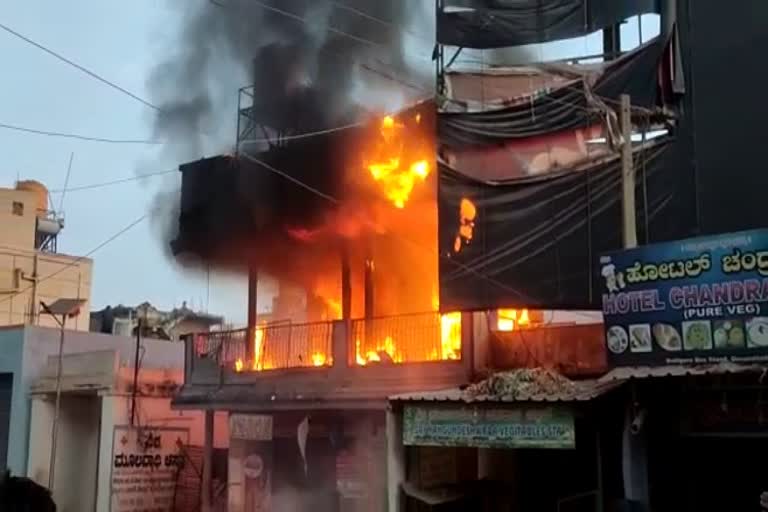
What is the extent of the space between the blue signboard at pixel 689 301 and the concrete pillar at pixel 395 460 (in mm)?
3461

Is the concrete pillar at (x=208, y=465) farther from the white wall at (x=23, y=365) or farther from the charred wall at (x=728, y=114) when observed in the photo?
the charred wall at (x=728, y=114)

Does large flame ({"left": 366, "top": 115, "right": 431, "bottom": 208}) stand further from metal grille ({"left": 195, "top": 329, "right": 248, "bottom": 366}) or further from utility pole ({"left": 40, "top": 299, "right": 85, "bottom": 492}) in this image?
utility pole ({"left": 40, "top": 299, "right": 85, "bottom": 492})

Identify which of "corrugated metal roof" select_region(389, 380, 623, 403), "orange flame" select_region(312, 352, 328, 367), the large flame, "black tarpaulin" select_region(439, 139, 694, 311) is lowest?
"corrugated metal roof" select_region(389, 380, 623, 403)

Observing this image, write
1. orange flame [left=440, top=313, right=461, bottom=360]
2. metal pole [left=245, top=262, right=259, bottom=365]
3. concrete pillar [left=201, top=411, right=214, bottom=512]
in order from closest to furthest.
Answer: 1. orange flame [left=440, top=313, right=461, bottom=360]
2. metal pole [left=245, top=262, right=259, bottom=365]
3. concrete pillar [left=201, top=411, right=214, bottom=512]

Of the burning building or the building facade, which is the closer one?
the burning building

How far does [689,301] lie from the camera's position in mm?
10336

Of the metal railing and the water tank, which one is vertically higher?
the water tank

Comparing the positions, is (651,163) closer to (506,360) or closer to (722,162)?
(722,162)

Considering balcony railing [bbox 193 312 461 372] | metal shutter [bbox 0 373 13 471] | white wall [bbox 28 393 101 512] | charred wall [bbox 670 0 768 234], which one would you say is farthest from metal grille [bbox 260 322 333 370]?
metal shutter [bbox 0 373 13 471]

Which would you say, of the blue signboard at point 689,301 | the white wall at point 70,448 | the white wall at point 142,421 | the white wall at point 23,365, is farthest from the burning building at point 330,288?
the white wall at point 70,448

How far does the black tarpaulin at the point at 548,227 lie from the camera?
12.5 m

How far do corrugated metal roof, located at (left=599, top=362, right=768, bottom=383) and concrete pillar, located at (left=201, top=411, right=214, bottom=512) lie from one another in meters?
9.38

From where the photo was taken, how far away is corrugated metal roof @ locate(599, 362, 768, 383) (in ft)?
31.6

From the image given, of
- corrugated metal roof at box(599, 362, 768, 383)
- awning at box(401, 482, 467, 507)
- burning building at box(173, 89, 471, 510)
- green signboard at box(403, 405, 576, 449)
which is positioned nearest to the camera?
corrugated metal roof at box(599, 362, 768, 383)
